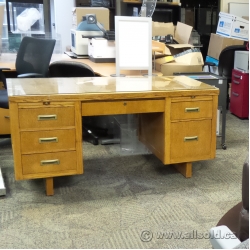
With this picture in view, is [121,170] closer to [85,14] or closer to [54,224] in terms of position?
[54,224]

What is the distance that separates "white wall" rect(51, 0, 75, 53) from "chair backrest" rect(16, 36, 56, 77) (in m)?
1.39

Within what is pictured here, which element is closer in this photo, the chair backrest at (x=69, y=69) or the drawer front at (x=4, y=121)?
the chair backrest at (x=69, y=69)

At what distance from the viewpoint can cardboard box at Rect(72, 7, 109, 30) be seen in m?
4.05

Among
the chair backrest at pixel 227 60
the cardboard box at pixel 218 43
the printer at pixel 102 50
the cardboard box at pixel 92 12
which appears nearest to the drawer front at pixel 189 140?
the printer at pixel 102 50

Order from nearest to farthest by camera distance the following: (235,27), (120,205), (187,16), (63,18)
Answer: (120,205) < (235,27) < (63,18) < (187,16)

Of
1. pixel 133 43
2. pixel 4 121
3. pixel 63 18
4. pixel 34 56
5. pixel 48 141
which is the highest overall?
pixel 63 18

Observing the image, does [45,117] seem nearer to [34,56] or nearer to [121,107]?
[121,107]

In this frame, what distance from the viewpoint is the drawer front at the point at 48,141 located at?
2092 millimetres

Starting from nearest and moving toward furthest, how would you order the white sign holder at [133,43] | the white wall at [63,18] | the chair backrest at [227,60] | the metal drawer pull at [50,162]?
the metal drawer pull at [50,162] → the white sign holder at [133,43] → the chair backrest at [227,60] → the white wall at [63,18]

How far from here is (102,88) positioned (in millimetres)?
2279

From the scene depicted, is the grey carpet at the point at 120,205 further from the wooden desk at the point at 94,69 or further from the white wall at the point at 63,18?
the white wall at the point at 63,18

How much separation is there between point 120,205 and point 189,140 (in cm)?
63

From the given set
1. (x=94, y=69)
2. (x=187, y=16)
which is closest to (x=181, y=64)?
(x=94, y=69)

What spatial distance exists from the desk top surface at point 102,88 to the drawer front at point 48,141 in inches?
8.5
